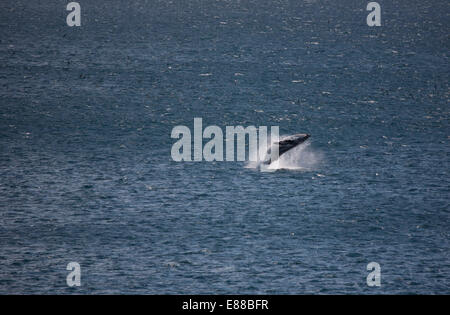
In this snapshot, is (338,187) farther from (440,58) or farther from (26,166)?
(440,58)

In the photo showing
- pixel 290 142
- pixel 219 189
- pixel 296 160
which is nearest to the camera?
pixel 219 189

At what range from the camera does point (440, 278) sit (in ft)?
249

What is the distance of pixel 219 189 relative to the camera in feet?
325

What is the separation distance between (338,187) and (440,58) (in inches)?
4031

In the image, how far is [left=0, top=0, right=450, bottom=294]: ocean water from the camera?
76.6 m

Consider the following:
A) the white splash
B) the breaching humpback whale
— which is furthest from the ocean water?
the breaching humpback whale

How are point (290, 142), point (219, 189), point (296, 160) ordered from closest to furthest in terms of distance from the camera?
1. point (219, 189)
2. point (290, 142)
3. point (296, 160)

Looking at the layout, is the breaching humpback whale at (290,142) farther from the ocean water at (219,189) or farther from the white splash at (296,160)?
the ocean water at (219,189)

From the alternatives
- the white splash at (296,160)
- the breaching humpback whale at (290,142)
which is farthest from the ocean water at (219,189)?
the breaching humpback whale at (290,142)

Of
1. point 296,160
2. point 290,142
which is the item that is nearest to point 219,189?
point 290,142

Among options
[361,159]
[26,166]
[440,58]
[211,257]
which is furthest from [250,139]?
[440,58]

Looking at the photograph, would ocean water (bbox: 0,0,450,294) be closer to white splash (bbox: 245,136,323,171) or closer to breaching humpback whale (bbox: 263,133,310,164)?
white splash (bbox: 245,136,323,171)

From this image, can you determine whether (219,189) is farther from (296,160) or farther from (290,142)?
(296,160)

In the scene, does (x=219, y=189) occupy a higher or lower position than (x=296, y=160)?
lower
